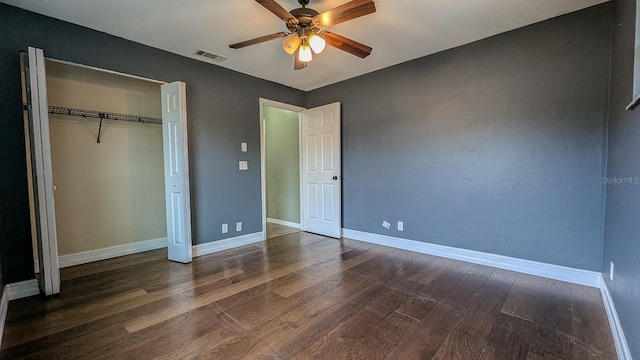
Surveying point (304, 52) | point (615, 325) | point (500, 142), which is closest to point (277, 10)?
point (304, 52)

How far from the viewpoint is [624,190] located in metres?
1.76

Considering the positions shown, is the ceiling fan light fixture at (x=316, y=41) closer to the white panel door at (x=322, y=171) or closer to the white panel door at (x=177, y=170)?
the white panel door at (x=177, y=170)

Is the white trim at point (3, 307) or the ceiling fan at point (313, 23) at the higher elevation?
the ceiling fan at point (313, 23)

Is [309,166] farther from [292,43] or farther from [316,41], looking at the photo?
[316,41]

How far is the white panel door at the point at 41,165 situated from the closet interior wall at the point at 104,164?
0.85 m

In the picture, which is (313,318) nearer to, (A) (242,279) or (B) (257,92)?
(A) (242,279)

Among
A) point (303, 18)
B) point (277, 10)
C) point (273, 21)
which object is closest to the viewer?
point (277, 10)

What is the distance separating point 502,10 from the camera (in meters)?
2.46

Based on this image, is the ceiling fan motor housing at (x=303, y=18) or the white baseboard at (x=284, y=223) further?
the white baseboard at (x=284, y=223)

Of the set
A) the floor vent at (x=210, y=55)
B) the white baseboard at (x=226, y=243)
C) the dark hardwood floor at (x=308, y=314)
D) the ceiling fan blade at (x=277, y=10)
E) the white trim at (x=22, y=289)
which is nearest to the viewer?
the dark hardwood floor at (x=308, y=314)

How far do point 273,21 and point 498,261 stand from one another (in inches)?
137

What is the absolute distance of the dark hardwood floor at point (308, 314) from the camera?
1.68 m

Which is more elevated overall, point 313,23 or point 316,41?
point 313,23

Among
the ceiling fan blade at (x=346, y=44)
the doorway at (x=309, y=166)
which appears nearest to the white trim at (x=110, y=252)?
the doorway at (x=309, y=166)
